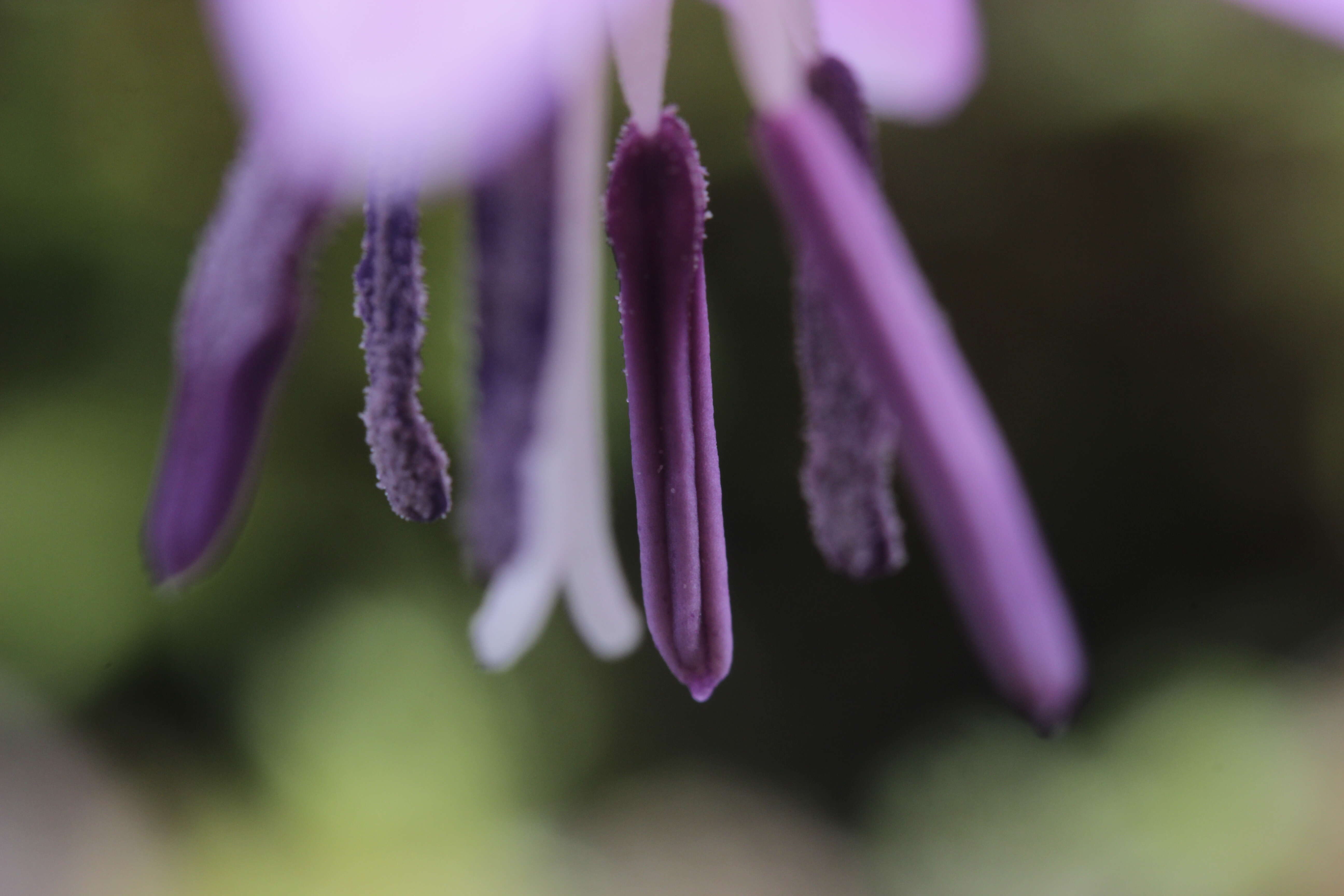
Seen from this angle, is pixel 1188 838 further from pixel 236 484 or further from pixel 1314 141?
pixel 236 484

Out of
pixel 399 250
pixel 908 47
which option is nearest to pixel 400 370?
pixel 399 250

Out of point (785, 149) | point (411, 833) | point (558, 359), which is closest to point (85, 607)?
point (411, 833)

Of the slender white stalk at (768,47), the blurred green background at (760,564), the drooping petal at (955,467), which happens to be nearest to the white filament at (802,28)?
the slender white stalk at (768,47)

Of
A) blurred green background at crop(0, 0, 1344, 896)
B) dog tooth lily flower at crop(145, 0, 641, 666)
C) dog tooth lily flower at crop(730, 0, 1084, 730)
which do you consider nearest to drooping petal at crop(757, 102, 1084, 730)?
dog tooth lily flower at crop(730, 0, 1084, 730)

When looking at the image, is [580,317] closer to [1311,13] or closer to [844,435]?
[844,435]

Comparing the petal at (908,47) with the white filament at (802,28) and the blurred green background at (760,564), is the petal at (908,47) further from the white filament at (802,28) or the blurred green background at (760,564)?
the blurred green background at (760,564)

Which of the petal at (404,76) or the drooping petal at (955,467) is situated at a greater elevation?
the petal at (404,76)
